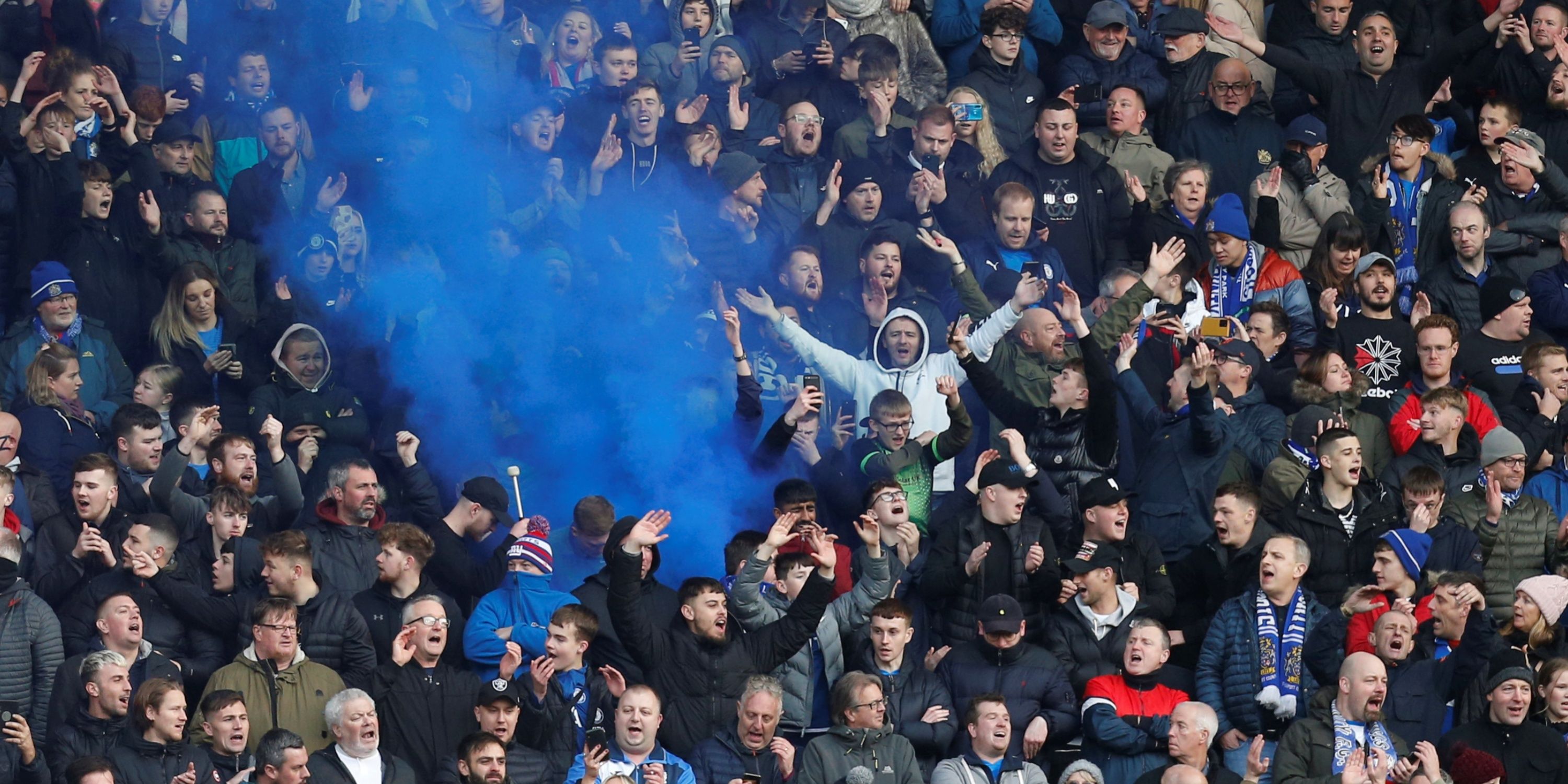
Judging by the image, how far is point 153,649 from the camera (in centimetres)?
1280

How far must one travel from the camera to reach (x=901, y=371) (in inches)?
591

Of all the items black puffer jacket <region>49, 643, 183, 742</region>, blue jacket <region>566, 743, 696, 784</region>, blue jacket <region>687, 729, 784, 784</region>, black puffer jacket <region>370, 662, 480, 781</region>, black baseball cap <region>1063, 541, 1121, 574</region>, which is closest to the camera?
black puffer jacket <region>49, 643, 183, 742</region>

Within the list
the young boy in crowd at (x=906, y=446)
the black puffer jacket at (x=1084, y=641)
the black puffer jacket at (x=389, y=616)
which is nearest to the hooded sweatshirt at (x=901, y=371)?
the young boy in crowd at (x=906, y=446)

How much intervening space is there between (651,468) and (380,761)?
10.7 ft

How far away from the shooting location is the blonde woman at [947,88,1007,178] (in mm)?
16828

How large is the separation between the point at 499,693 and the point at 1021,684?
2.43 meters

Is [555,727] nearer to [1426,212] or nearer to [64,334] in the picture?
[64,334]

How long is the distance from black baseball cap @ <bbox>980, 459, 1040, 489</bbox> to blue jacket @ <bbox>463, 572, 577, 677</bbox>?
6.80 ft

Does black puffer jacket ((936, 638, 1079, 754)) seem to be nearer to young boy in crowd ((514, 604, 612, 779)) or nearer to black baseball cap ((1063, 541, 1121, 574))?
black baseball cap ((1063, 541, 1121, 574))

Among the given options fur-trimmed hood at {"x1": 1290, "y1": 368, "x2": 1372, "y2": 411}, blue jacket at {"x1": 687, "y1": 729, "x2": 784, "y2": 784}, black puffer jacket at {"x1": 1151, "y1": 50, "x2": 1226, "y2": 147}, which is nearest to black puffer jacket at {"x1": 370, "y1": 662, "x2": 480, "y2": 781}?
blue jacket at {"x1": 687, "y1": 729, "x2": 784, "y2": 784}

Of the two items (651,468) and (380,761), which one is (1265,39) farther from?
(380,761)

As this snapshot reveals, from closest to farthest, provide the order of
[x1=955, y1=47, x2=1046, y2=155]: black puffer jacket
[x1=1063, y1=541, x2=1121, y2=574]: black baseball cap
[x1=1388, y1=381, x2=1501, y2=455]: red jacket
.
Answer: [x1=1063, y1=541, x2=1121, y2=574]: black baseball cap
[x1=1388, y1=381, x2=1501, y2=455]: red jacket
[x1=955, y1=47, x2=1046, y2=155]: black puffer jacket

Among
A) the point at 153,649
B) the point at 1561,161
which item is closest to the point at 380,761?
the point at 153,649

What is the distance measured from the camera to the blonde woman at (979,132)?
16.8 metres
